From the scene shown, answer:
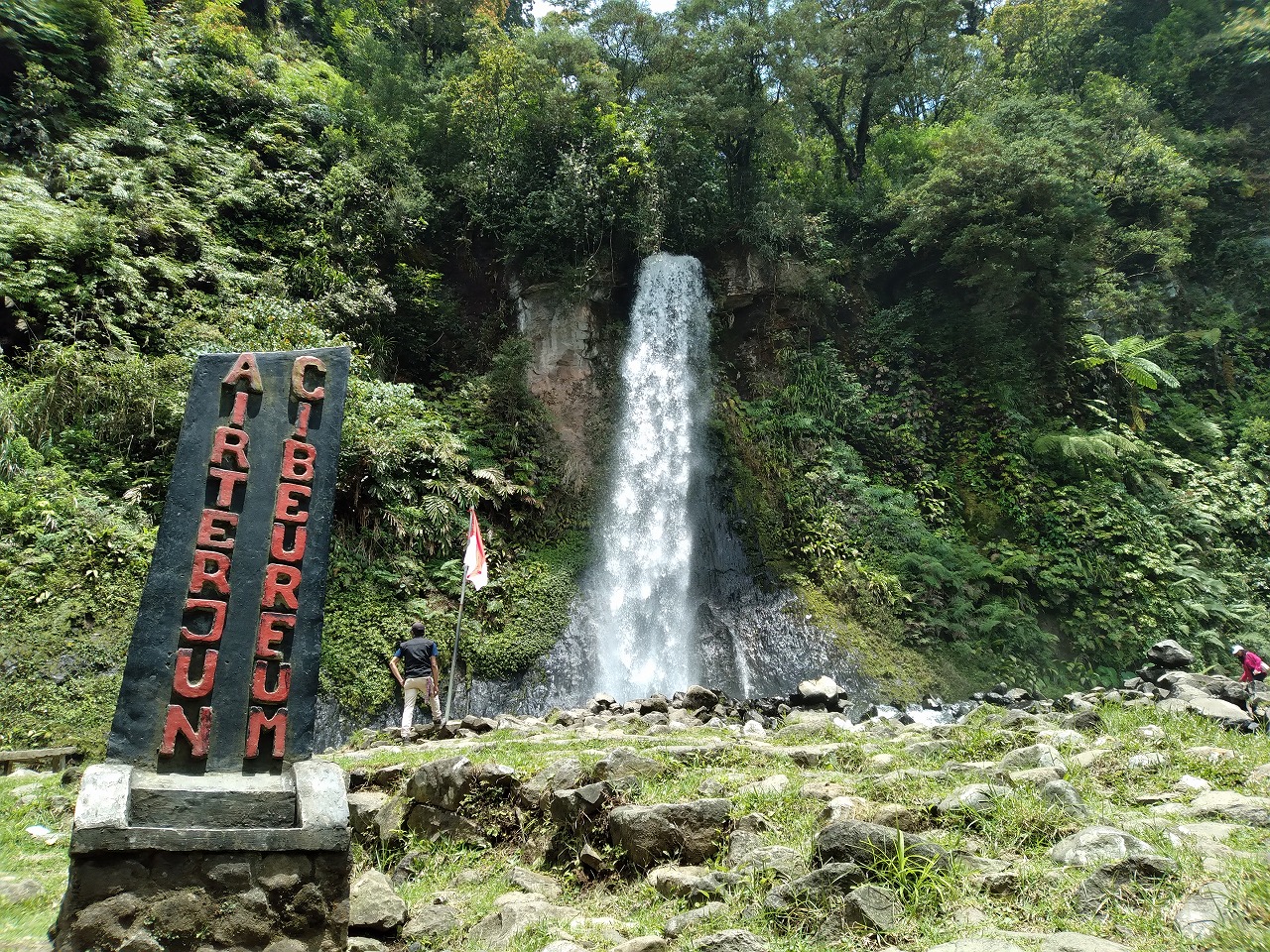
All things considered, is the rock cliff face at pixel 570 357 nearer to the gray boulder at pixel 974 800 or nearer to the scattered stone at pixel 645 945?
the gray boulder at pixel 974 800

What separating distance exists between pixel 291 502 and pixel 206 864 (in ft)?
5.58

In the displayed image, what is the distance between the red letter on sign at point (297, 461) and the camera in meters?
3.97

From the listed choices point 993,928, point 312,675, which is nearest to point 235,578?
point 312,675

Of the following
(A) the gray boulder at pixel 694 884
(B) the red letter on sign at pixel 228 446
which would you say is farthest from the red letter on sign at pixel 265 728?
(A) the gray boulder at pixel 694 884

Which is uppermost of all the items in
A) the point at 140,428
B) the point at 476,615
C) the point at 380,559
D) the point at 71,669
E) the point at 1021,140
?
the point at 1021,140

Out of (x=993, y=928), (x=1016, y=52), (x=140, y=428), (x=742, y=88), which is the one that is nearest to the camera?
(x=993, y=928)

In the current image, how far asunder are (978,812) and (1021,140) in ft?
47.8

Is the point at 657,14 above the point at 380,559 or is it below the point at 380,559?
above

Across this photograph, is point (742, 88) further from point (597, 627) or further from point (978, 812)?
point (978, 812)

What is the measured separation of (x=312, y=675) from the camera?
3789 mm

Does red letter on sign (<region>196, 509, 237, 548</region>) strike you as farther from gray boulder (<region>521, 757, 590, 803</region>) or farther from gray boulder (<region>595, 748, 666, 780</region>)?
gray boulder (<region>595, 748, 666, 780</region>)

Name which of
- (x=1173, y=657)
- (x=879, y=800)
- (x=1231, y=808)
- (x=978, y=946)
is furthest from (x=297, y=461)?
(x=1173, y=657)

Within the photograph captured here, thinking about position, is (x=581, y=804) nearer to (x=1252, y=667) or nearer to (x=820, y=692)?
(x=820, y=692)

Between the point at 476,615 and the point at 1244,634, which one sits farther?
the point at 1244,634
